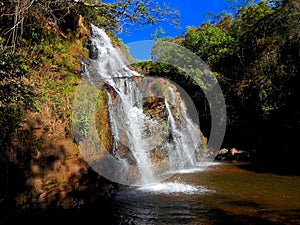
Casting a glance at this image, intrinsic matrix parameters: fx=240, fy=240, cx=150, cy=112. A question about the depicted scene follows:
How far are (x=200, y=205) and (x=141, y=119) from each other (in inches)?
172

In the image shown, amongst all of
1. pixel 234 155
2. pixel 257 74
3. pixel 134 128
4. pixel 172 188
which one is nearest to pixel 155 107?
pixel 134 128

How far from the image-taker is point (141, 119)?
29.0ft

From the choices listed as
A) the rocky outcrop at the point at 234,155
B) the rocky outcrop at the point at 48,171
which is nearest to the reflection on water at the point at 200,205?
the rocky outcrop at the point at 48,171

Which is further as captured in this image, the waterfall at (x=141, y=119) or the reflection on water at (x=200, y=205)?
the waterfall at (x=141, y=119)

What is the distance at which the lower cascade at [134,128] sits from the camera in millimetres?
5793

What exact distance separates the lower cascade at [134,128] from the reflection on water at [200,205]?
0.74 m

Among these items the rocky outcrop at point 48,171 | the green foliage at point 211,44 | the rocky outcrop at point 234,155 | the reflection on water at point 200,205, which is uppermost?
the green foliage at point 211,44

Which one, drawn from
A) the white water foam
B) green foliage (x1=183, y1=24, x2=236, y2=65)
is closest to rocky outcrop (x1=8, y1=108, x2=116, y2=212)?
the white water foam

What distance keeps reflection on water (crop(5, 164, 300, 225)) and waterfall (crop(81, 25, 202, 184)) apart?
98 centimetres

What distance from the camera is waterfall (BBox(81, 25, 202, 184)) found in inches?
270

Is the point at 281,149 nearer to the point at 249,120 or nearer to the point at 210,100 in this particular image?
the point at 249,120

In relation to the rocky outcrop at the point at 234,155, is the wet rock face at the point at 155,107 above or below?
above

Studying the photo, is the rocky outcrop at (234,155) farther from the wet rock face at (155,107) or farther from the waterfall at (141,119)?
the wet rock face at (155,107)

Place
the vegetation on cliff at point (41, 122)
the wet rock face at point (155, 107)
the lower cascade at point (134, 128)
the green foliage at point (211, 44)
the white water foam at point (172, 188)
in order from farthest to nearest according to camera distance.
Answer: the green foliage at point (211, 44)
the wet rock face at point (155, 107)
the white water foam at point (172, 188)
the lower cascade at point (134, 128)
the vegetation on cliff at point (41, 122)
